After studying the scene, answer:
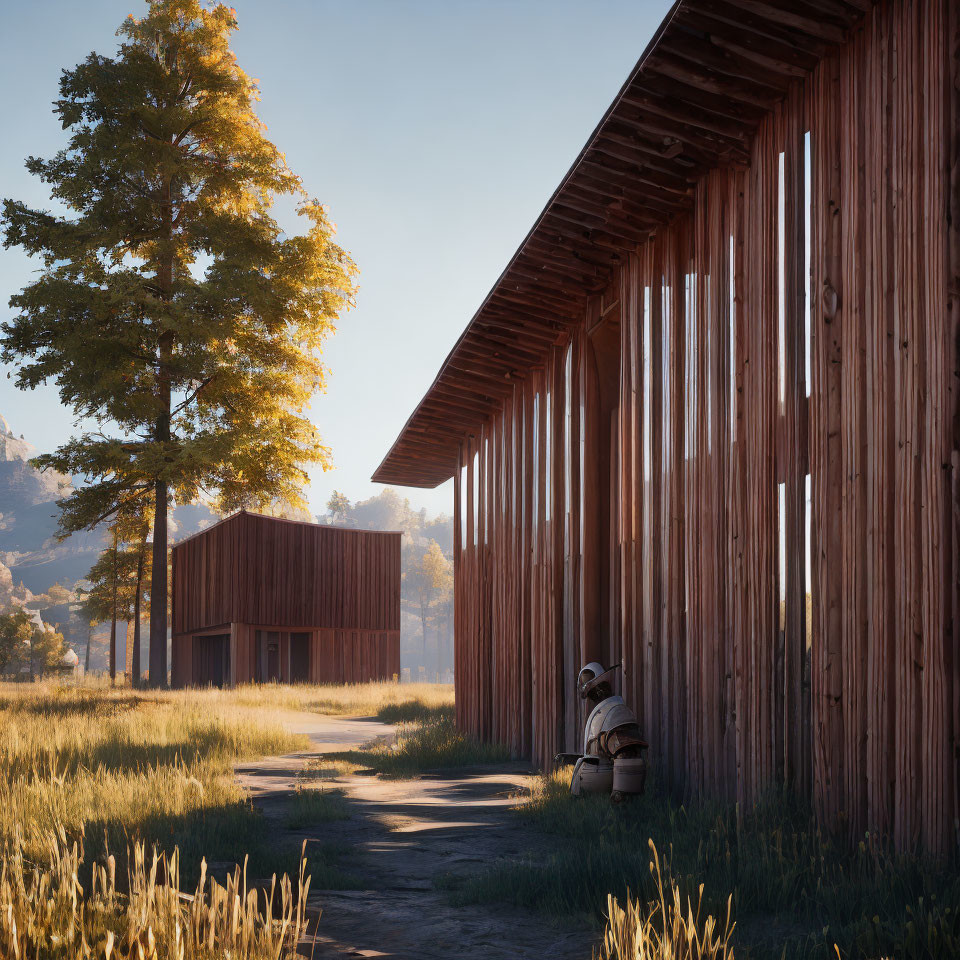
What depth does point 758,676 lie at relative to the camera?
243 inches

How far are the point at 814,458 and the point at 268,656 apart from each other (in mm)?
28306

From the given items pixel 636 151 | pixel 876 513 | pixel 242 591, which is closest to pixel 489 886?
pixel 876 513

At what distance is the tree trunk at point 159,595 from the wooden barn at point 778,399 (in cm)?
1519

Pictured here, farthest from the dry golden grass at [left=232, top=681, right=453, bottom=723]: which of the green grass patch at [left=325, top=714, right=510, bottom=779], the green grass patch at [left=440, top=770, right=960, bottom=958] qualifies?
the green grass patch at [left=440, top=770, right=960, bottom=958]

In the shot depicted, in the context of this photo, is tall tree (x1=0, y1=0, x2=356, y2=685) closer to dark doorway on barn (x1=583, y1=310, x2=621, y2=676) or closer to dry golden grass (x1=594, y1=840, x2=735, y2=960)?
dark doorway on barn (x1=583, y1=310, x2=621, y2=676)

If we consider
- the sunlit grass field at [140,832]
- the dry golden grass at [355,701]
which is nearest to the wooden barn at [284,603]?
the dry golden grass at [355,701]

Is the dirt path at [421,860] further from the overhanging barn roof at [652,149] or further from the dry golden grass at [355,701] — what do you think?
the dry golden grass at [355,701]

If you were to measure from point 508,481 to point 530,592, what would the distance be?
1582mm

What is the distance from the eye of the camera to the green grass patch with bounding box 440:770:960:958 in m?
3.69

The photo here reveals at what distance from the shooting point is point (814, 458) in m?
5.80

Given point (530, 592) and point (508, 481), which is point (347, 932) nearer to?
point (530, 592)

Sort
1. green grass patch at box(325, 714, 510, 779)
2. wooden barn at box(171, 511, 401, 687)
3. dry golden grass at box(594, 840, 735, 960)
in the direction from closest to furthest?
dry golden grass at box(594, 840, 735, 960) → green grass patch at box(325, 714, 510, 779) → wooden barn at box(171, 511, 401, 687)

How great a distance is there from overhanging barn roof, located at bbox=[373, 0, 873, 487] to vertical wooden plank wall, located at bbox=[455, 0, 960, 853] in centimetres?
19

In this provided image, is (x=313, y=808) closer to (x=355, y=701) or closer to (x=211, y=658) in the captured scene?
(x=355, y=701)
